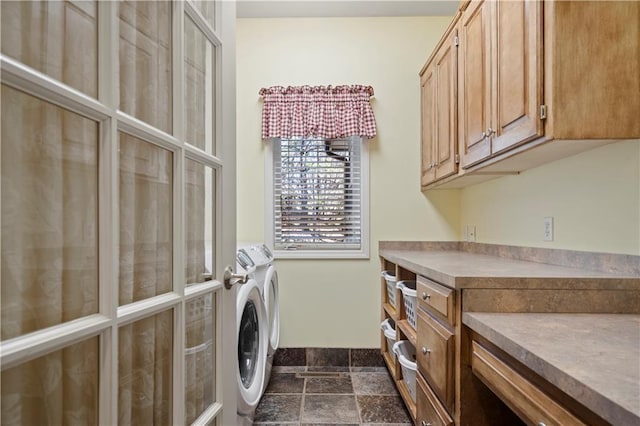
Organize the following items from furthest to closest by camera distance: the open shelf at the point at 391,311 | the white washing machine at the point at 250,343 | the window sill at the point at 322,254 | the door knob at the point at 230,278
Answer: the window sill at the point at 322,254
the open shelf at the point at 391,311
the white washing machine at the point at 250,343
the door knob at the point at 230,278

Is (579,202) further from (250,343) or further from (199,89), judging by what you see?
(250,343)

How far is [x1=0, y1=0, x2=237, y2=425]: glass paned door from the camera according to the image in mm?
548

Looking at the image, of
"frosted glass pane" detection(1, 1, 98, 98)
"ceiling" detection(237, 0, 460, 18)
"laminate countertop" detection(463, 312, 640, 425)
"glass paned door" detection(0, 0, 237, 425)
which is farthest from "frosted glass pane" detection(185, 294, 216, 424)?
"ceiling" detection(237, 0, 460, 18)

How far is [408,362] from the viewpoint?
6.28 feet

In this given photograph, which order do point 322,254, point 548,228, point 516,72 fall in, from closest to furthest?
point 516,72, point 548,228, point 322,254

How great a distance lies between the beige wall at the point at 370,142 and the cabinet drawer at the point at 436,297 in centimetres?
121

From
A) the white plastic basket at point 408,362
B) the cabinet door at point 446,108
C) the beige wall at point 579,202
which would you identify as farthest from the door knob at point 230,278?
the cabinet door at point 446,108

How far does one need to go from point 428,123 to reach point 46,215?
2535 millimetres

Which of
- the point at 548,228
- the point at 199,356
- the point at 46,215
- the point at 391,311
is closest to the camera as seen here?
the point at 46,215

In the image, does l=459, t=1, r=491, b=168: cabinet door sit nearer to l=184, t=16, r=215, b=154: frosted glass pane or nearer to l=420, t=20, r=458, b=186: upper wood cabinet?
l=420, t=20, r=458, b=186: upper wood cabinet

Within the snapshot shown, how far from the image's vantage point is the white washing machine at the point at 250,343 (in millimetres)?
1675

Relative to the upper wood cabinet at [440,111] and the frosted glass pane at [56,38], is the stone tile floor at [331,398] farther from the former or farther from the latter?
the frosted glass pane at [56,38]

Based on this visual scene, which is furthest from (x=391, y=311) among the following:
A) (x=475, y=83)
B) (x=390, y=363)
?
(x=475, y=83)

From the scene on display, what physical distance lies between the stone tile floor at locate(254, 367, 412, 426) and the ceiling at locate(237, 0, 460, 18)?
2.73 metres
